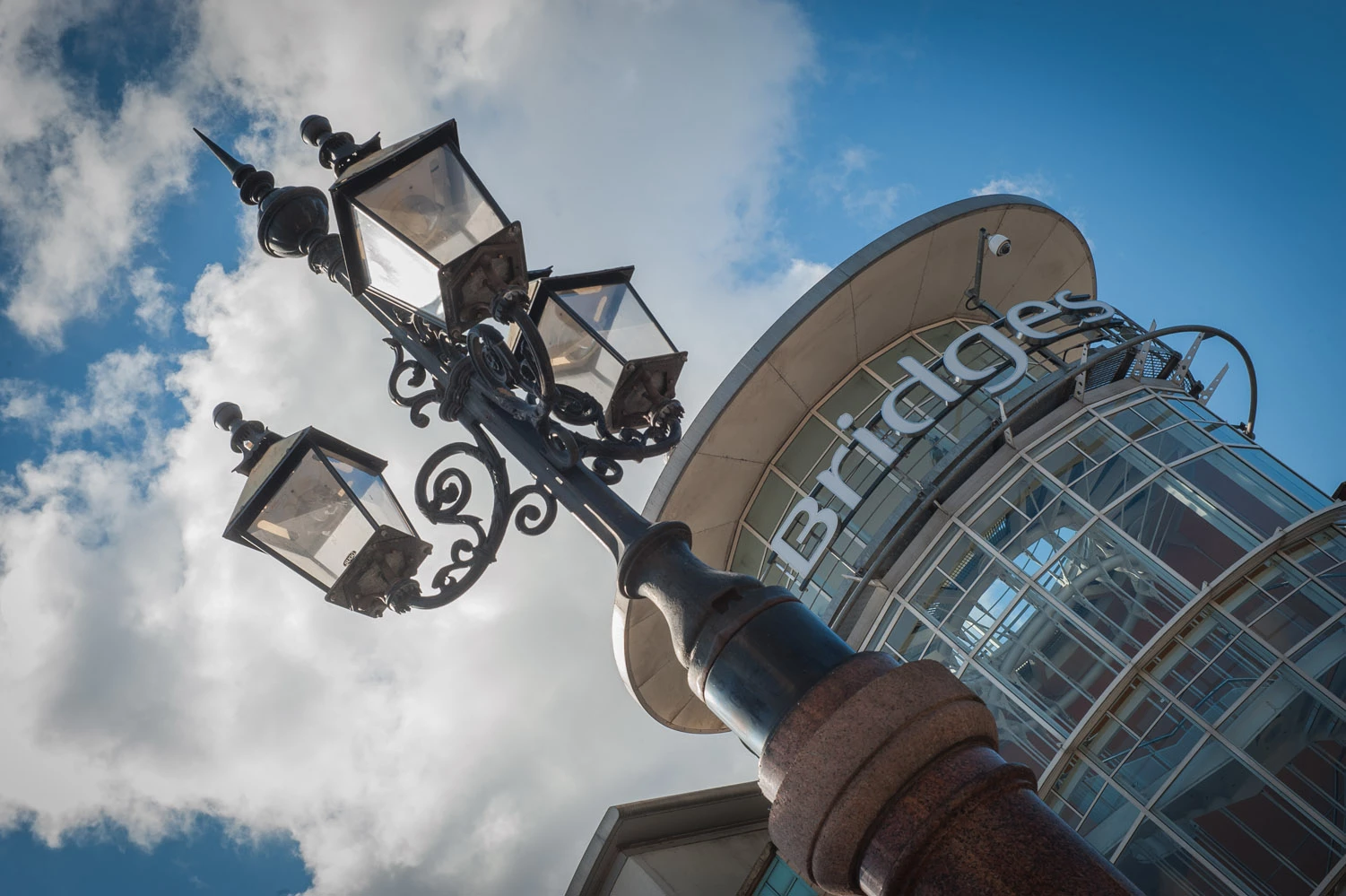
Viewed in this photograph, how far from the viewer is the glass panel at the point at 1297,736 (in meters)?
8.99

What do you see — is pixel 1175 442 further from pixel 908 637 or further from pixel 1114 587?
pixel 908 637

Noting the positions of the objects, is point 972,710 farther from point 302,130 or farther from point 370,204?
point 302,130

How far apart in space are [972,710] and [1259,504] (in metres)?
→ 10.7

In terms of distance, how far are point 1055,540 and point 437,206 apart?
9483mm

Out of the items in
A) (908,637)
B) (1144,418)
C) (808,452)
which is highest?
(808,452)

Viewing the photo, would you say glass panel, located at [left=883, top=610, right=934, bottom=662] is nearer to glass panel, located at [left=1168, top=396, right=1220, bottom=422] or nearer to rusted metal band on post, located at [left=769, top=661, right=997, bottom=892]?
glass panel, located at [left=1168, top=396, right=1220, bottom=422]

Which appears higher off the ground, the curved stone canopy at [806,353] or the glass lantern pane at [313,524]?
the curved stone canopy at [806,353]

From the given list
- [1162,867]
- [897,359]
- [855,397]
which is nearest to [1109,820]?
[1162,867]

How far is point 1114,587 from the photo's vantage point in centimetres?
1098

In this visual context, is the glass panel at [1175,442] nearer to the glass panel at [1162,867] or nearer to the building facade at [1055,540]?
the building facade at [1055,540]

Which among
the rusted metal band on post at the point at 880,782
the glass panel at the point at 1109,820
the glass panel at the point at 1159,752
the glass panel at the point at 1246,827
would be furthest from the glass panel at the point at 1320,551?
the rusted metal band on post at the point at 880,782


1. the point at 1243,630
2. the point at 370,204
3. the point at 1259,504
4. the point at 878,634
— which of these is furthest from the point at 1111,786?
the point at 370,204

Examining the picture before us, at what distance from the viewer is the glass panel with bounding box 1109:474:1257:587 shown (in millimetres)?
10812

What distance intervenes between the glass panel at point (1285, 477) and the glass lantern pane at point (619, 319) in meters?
10.5
